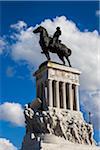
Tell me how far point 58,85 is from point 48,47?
4800mm

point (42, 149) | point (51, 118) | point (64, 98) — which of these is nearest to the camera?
point (42, 149)

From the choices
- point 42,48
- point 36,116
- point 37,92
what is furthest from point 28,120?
point 42,48

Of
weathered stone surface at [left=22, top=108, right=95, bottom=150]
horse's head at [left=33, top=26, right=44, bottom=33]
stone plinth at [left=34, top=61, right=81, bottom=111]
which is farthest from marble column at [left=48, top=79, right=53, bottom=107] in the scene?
horse's head at [left=33, top=26, right=44, bottom=33]

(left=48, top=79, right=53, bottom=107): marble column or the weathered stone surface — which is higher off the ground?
(left=48, top=79, right=53, bottom=107): marble column

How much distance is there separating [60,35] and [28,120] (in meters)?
11.7

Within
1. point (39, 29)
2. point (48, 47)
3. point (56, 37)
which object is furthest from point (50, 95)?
point (39, 29)

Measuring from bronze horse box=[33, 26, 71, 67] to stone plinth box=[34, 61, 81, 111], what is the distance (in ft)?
5.55

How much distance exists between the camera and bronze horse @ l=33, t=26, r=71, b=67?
160ft

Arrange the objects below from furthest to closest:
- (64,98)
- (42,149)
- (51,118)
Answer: (64,98)
(51,118)
(42,149)

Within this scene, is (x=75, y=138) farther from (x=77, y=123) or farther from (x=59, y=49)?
(x=59, y=49)

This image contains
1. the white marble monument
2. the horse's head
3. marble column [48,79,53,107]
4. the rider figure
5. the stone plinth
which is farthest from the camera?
the horse's head

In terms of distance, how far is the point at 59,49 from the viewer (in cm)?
4925

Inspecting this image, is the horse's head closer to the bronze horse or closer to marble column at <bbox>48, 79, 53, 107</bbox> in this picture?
the bronze horse

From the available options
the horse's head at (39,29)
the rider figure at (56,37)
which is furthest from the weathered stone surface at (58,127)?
the horse's head at (39,29)
